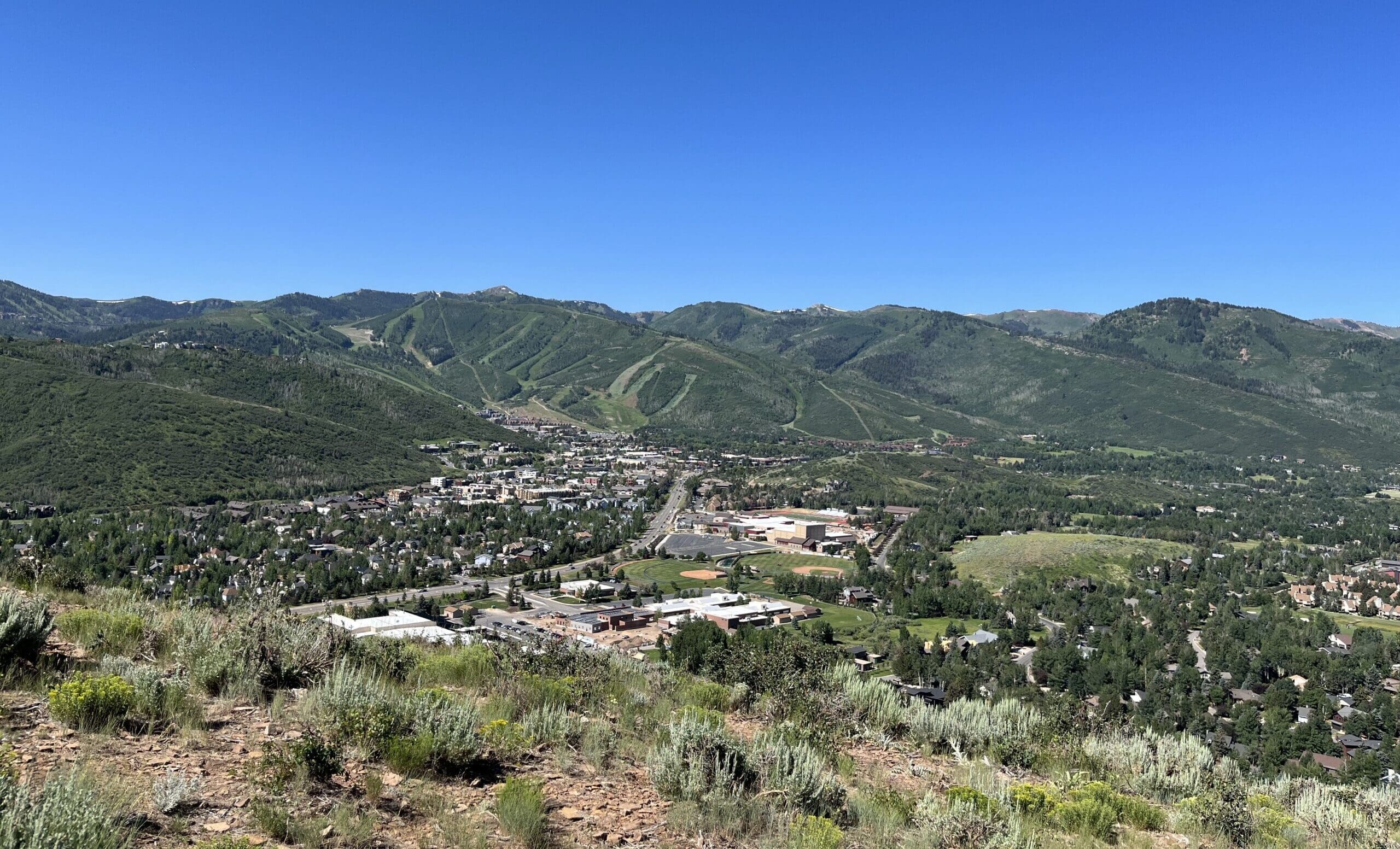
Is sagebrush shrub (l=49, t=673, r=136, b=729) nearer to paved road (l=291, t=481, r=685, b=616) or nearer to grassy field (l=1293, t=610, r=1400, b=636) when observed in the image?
paved road (l=291, t=481, r=685, b=616)

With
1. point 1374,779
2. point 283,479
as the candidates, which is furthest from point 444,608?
point 283,479

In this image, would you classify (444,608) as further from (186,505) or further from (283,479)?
(283,479)

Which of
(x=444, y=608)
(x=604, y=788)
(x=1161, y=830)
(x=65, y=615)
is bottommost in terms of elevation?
(x=444, y=608)

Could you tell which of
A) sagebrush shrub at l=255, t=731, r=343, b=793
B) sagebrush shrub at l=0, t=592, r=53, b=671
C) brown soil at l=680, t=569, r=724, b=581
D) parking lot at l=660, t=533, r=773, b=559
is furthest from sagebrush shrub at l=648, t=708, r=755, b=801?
parking lot at l=660, t=533, r=773, b=559

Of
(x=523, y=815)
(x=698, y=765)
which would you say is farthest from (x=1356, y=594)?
(x=523, y=815)

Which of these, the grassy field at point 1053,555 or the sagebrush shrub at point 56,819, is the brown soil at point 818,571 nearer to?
the grassy field at point 1053,555

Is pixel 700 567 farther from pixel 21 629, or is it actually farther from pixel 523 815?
pixel 523 815
